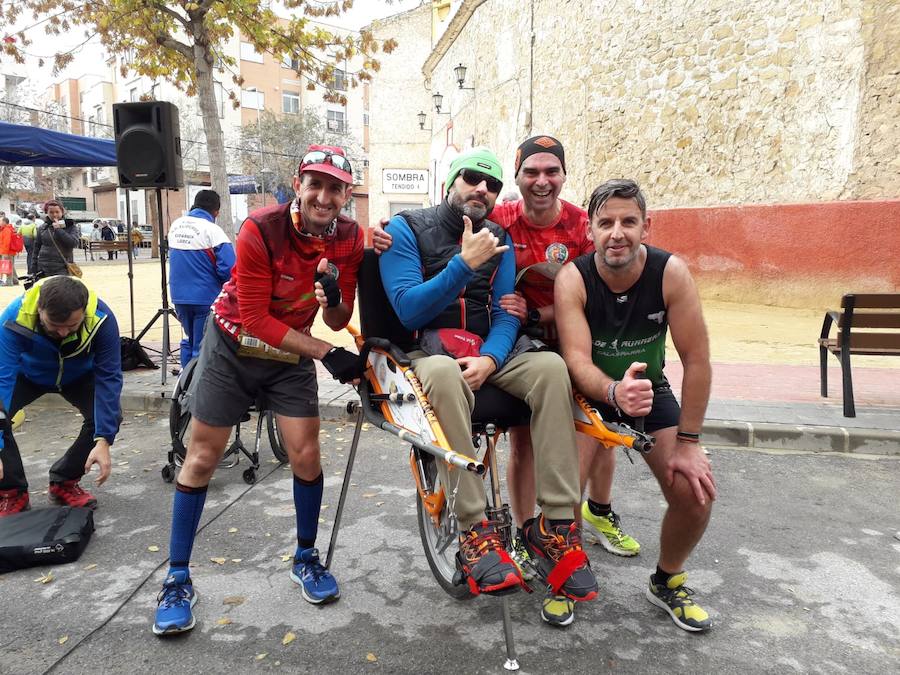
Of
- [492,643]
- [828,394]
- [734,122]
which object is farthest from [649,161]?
[492,643]

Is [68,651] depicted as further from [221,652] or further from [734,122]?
[734,122]

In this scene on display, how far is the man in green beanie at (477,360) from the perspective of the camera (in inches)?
96.8

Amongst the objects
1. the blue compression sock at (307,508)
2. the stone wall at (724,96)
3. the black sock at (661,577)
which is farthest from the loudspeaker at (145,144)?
the stone wall at (724,96)

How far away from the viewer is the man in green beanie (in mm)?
2459

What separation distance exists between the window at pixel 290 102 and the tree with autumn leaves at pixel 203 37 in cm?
4122

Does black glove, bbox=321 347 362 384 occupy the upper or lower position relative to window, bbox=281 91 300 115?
lower

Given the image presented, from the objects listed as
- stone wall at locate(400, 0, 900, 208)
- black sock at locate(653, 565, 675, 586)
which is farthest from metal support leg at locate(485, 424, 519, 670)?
stone wall at locate(400, 0, 900, 208)

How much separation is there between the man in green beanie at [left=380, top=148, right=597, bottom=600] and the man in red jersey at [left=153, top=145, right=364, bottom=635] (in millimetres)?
290

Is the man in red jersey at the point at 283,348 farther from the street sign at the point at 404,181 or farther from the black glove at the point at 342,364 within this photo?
the street sign at the point at 404,181

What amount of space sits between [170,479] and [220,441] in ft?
5.86

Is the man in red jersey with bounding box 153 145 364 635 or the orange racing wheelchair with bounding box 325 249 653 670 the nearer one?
the orange racing wheelchair with bounding box 325 249 653 670

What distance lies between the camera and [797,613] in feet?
9.43

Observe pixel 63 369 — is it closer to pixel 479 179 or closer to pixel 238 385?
pixel 238 385

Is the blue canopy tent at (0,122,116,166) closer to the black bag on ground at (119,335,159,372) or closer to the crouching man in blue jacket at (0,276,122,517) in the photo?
the black bag on ground at (119,335,159,372)
